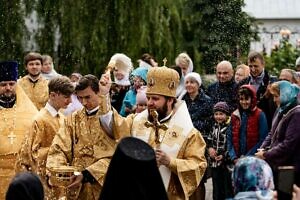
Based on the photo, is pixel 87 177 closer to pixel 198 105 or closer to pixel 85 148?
pixel 85 148

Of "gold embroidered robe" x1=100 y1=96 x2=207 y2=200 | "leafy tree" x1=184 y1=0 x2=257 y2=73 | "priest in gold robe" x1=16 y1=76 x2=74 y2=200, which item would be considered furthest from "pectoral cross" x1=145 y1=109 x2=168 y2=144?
"leafy tree" x1=184 y1=0 x2=257 y2=73

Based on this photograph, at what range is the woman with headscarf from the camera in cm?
593

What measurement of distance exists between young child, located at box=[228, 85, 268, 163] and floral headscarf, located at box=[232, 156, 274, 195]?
4.77 m

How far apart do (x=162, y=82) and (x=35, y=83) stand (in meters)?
→ 4.41

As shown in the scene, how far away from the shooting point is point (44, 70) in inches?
553

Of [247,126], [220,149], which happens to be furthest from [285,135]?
[220,149]

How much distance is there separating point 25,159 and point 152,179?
12.5 ft

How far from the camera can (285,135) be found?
31.7ft

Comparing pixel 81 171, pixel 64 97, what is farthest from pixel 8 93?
pixel 81 171

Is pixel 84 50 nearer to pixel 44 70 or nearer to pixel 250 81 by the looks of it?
pixel 44 70

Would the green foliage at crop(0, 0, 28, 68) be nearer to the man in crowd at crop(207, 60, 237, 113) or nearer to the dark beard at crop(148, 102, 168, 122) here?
the man in crowd at crop(207, 60, 237, 113)

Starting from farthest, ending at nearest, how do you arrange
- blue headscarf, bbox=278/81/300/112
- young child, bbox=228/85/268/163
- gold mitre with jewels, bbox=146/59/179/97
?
1. young child, bbox=228/85/268/163
2. blue headscarf, bbox=278/81/300/112
3. gold mitre with jewels, bbox=146/59/179/97

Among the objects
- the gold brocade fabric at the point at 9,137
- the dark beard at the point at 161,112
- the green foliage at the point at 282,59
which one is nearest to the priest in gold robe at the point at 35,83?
the gold brocade fabric at the point at 9,137

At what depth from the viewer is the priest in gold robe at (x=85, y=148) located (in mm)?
8719
